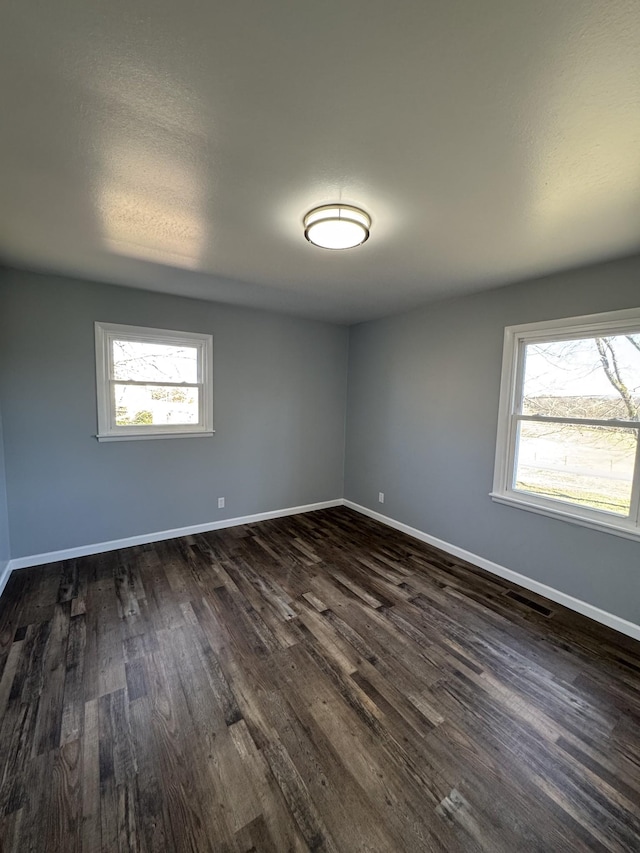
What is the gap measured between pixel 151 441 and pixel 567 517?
379cm

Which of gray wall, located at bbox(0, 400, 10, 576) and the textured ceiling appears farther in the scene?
gray wall, located at bbox(0, 400, 10, 576)

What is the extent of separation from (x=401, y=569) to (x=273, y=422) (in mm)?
2236

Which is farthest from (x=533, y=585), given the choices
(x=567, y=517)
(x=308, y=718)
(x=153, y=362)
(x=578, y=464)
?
(x=153, y=362)

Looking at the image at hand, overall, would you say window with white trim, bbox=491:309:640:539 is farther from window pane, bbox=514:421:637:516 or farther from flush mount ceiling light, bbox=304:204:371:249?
flush mount ceiling light, bbox=304:204:371:249

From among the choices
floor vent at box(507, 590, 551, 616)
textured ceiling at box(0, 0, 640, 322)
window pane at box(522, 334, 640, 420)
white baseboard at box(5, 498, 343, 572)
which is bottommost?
floor vent at box(507, 590, 551, 616)

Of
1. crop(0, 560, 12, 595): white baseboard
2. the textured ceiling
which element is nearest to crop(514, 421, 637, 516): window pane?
the textured ceiling

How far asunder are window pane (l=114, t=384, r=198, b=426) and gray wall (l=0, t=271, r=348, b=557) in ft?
0.70

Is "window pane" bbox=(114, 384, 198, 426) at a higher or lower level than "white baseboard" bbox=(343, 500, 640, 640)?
higher

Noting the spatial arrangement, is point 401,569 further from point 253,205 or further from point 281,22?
point 281,22

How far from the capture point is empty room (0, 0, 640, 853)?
1.06 m

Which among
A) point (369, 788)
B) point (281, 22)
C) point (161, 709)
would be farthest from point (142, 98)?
point (369, 788)

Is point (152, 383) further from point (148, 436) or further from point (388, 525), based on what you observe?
point (388, 525)

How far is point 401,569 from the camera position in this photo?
10.1 feet

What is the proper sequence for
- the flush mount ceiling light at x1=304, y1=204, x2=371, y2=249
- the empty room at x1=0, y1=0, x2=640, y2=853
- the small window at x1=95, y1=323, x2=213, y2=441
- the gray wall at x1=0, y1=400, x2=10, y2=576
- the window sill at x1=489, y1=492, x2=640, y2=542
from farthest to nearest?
the small window at x1=95, y1=323, x2=213, y2=441 < the gray wall at x1=0, y1=400, x2=10, y2=576 < the window sill at x1=489, y1=492, x2=640, y2=542 < the flush mount ceiling light at x1=304, y1=204, x2=371, y2=249 < the empty room at x1=0, y1=0, x2=640, y2=853
